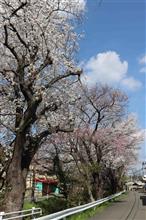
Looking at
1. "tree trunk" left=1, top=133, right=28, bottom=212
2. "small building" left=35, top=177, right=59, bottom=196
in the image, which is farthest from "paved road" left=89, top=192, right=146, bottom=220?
"small building" left=35, top=177, right=59, bottom=196

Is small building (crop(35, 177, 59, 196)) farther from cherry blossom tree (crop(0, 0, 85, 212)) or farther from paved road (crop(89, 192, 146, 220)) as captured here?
cherry blossom tree (crop(0, 0, 85, 212))

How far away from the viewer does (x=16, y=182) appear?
1695 centimetres

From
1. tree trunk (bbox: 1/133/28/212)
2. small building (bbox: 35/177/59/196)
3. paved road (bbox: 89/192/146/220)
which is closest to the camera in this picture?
tree trunk (bbox: 1/133/28/212)

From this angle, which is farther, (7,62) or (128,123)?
(128,123)

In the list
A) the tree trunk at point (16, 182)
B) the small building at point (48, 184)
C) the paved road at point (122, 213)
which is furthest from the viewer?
the small building at point (48, 184)

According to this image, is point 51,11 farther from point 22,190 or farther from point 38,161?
point 38,161

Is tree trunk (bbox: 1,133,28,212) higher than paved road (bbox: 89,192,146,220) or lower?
higher

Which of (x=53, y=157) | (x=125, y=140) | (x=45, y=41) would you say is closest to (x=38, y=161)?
(x=53, y=157)

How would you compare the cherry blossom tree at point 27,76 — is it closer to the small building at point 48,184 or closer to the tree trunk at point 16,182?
the tree trunk at point 16,182

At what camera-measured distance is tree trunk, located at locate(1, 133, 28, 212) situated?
1680 cm

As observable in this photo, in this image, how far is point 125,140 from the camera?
39.9 meters

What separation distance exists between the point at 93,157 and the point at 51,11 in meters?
22.2

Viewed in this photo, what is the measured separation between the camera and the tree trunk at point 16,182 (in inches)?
661

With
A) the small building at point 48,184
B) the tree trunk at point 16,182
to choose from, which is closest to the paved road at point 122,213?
the tree trunk at point 16,182
